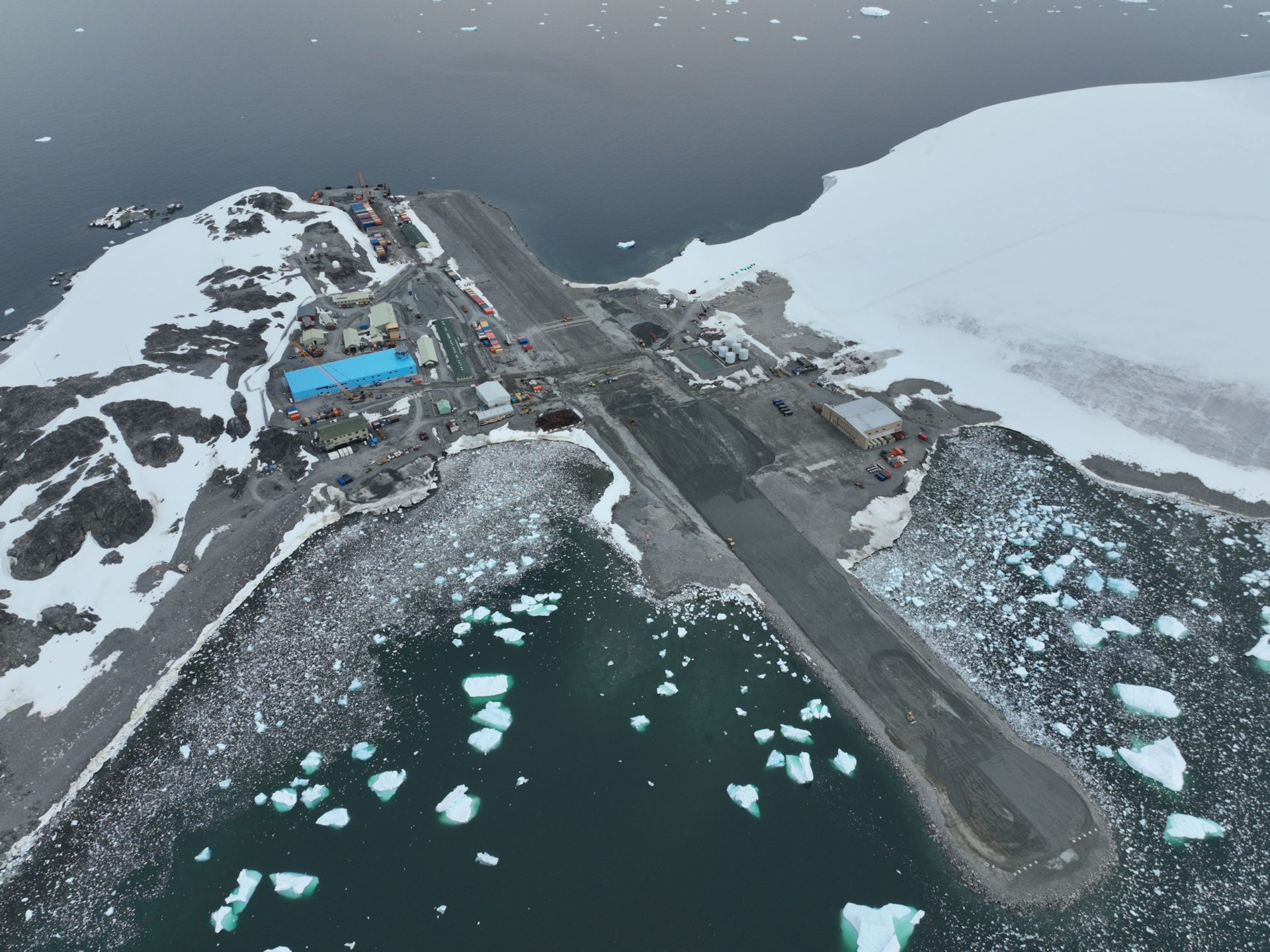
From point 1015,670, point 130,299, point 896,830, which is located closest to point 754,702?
point 896,830

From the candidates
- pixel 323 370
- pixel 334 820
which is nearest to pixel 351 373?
pixel 323 370

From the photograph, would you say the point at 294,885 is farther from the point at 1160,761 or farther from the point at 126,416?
the point at 1160,761

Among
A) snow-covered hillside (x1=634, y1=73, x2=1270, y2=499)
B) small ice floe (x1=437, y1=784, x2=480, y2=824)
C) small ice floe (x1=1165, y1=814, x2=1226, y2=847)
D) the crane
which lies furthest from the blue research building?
small ice floe (x1=1165, y1=814, x2=1226, y2=847)

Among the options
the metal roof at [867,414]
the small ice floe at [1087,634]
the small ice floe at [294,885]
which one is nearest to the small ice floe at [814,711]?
the small ice floe at [1087,634]

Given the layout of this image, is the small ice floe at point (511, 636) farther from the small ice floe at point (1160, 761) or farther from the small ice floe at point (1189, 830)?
the small ice floe at point (1189, 830)

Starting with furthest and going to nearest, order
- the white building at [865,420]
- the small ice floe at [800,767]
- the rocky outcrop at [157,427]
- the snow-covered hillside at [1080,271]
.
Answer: the snow-covered hillside at [1080,271], the white building at [865,420], the rocky outcrop at [157,427], the small ice floe at [800,767]

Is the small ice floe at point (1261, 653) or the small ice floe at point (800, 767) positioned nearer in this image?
the small ice floe at point (800, 767)

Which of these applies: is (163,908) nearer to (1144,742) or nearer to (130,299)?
(1144,742)
